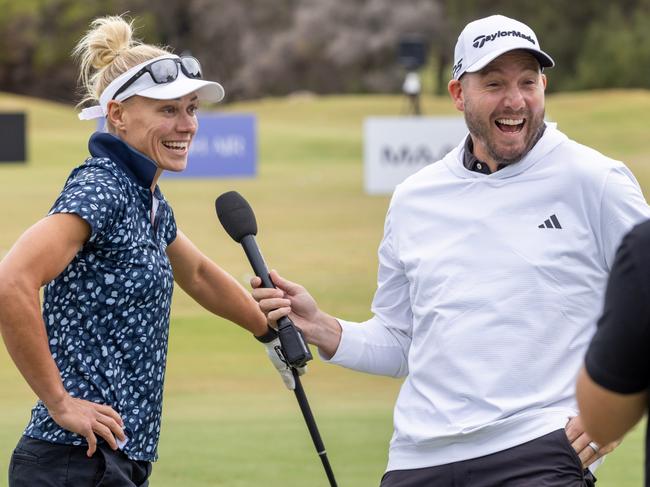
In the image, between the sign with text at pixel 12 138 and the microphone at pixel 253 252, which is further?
the sign with text at pixel 12 138

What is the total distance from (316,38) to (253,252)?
63601mm

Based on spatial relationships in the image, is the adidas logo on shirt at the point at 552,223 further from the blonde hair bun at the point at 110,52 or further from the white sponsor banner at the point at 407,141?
the white sponsor banner at the point at 407,141

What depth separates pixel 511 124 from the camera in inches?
156

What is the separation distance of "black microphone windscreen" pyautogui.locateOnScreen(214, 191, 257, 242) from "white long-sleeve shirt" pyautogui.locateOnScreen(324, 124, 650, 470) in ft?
1.63

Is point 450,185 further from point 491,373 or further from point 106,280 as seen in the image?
point 106,280

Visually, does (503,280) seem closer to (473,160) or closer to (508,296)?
(508,296)

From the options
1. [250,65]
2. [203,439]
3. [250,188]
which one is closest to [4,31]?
[250,65]

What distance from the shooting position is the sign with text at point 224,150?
109 feet

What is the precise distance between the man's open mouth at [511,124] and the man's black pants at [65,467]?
1410mm

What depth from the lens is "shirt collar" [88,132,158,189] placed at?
401 centimetres

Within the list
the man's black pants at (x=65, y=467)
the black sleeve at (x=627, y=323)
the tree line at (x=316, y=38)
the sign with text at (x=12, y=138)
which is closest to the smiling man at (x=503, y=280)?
the man's black pants at (x=65, y=467)

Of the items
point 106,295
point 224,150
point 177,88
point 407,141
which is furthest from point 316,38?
point 106,295

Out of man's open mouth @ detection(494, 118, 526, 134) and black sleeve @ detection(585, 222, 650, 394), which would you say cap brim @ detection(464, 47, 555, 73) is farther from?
black sleeve @ detection(585, 222, 650, 394)

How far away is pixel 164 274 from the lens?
13.0 feet
